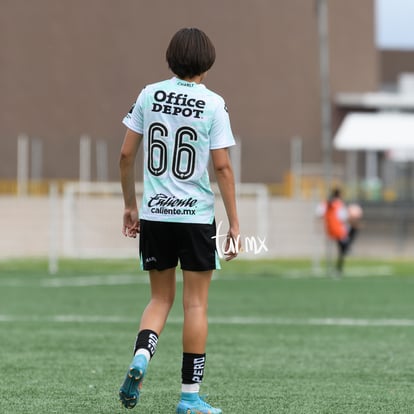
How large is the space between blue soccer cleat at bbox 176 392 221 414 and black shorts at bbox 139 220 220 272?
640 mm

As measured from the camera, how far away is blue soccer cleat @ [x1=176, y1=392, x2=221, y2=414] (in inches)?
242

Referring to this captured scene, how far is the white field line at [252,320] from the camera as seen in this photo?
12.1 metres

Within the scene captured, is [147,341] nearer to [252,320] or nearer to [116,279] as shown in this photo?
[252,320]

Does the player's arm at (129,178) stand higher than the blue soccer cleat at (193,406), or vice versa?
the player's arm at (129,178)

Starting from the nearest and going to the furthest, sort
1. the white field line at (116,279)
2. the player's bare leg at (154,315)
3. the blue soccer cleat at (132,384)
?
the blue soccer cleat at (132,384) < the player's bare leg at (154,315) < the white field line at (116,279)

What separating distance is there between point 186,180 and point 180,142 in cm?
19

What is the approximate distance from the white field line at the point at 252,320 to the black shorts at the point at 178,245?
19.5 feet

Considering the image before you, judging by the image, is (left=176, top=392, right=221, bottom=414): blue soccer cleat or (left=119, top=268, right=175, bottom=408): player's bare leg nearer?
(left=119, top=268, right=175, bottom=408): player's bare leg

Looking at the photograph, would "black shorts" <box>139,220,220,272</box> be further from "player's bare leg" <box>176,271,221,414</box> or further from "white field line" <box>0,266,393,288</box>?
"white field line" <box>0,266,393,288</box>

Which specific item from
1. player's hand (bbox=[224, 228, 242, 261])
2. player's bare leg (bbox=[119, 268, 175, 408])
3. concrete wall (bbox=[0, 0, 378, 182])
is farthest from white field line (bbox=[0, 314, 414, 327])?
concrete wall (bbox=[0, 0, 378, 182])

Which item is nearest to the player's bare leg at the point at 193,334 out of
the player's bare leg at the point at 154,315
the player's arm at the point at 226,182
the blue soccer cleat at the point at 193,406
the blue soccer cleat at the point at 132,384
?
the blue soccer cleat at the point at 193,406

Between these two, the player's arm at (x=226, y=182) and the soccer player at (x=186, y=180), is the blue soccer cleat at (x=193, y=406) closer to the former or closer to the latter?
the soccer player at (x=186, y=180)

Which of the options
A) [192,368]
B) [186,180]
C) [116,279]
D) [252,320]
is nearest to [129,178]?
[186,180]

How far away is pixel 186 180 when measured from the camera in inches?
240
